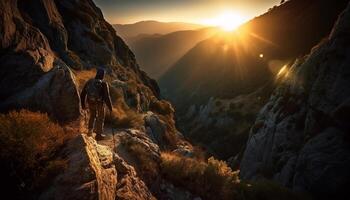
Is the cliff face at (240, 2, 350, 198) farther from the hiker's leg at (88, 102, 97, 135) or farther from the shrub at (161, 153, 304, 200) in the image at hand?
the hiker's leg at (88, 102, 97, 135)

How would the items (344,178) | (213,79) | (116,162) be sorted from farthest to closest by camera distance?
(213,79) → (344,178) → (116,162)

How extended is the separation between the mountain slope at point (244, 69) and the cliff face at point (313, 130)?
87.8 feet

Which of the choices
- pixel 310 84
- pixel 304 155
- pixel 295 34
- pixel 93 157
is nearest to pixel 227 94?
pixel 295 34

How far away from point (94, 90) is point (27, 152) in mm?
4174

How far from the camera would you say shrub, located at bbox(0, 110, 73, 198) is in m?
7.44

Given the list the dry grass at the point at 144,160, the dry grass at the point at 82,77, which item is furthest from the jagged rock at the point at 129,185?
the dry grass at the point at 82,77

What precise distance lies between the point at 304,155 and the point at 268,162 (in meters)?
5.46

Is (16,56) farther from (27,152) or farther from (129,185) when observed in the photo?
(129,185)

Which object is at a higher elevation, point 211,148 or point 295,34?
point 295,34

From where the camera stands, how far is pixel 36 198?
711 cm

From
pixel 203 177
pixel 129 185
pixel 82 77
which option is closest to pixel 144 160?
pixel 129 185

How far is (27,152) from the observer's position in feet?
25.6

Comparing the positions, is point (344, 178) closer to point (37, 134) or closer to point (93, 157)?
point (93, 157)

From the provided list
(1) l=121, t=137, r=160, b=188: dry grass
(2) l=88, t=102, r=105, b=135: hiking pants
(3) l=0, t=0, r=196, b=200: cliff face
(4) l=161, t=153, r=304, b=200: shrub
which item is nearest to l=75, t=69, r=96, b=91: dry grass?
(3) l=0, t=0, r=196, b=200: cliff face
